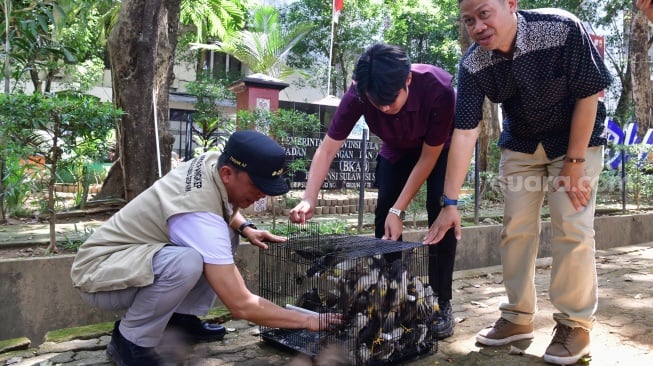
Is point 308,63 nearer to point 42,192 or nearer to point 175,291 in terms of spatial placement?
point 42,192

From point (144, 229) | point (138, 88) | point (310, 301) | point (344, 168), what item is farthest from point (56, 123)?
point (344, 168)

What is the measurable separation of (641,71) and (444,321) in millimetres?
13347

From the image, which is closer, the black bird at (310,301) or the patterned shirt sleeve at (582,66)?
the patterned shirt sleeve at (582,66)

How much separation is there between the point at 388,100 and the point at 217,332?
1619mm

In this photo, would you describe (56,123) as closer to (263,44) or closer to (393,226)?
(393,226)

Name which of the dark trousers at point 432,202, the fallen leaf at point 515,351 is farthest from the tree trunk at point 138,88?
the fallen leaf at point 515,351

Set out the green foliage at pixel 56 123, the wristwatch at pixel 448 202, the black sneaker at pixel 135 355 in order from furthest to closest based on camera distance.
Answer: the green foliage at pixel 56 123 → the wristwatch at pixel 448 202 → the black sneaker at pixel 135 355

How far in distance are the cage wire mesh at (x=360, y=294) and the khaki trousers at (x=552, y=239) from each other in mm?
469

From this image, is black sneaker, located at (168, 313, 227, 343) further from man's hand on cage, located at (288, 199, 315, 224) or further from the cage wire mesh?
man's hand on cage, located at (288, 199, 315, 224)

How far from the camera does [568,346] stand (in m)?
Result: 2.65

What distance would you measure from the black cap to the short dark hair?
0.56 metres

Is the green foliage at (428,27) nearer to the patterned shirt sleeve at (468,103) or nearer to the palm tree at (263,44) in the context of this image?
the palm tree at (263,44)

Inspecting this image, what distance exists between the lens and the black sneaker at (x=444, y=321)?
3105 mm

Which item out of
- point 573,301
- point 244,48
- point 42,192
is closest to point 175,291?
point 573,301
